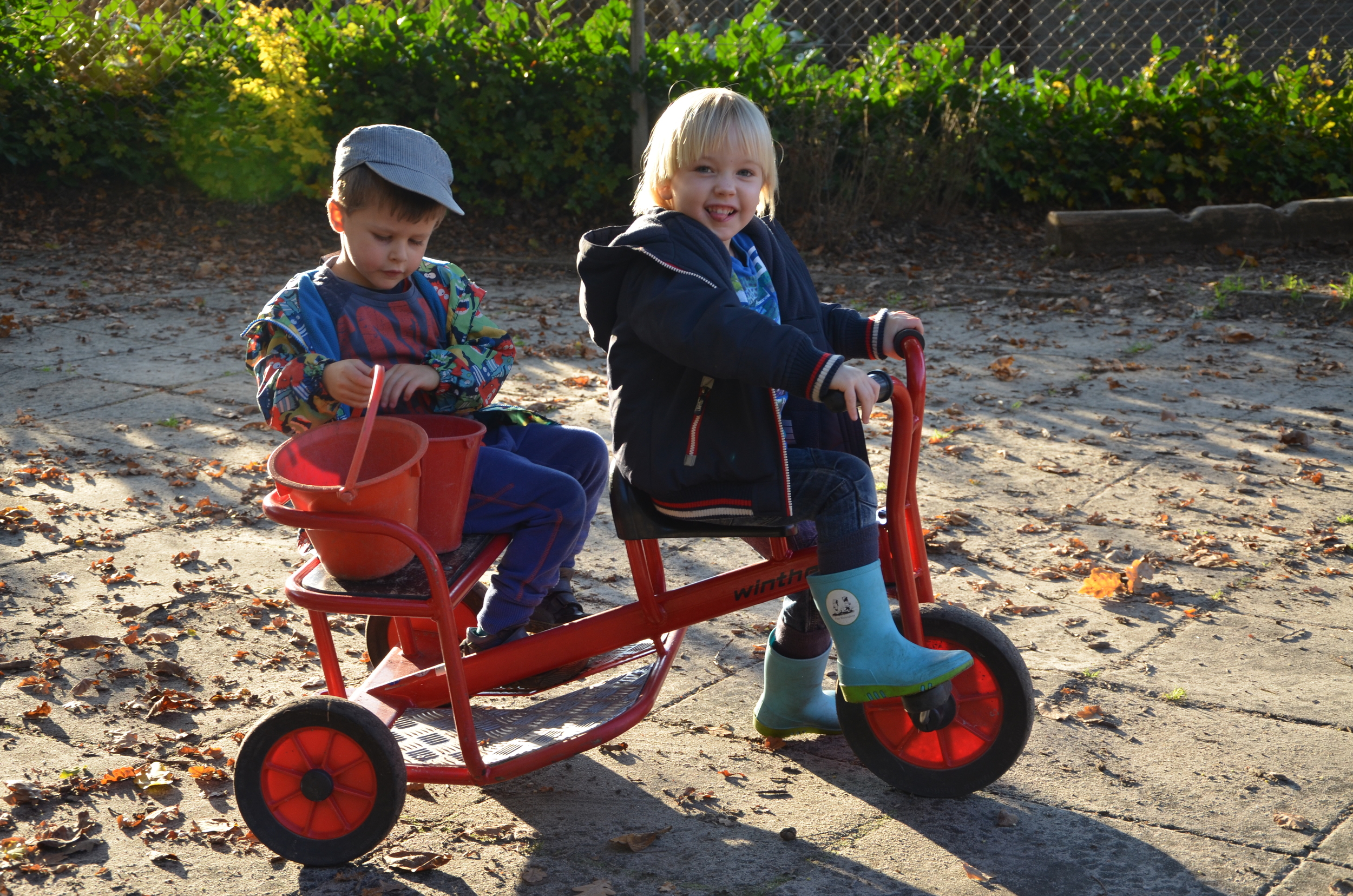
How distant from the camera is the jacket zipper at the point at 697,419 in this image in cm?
244

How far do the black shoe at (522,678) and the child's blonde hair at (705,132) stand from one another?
98 cm

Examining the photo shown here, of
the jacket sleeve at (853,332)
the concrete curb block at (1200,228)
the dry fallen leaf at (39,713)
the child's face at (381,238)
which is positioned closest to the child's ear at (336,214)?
the child's face at (381,238)

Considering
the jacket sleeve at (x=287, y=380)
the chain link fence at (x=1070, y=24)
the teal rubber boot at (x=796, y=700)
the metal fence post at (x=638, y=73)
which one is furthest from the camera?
the chain link fence at (x=1070, y=24)

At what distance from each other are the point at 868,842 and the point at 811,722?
436mm

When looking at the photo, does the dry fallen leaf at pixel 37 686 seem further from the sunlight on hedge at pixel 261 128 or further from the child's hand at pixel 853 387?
the sunlight on hedge at pixel 261 128

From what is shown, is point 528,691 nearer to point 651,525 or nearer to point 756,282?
point 651,525

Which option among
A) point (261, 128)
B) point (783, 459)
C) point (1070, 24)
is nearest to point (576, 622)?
point (783, 459)

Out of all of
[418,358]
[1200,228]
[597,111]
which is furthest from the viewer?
[597,111]

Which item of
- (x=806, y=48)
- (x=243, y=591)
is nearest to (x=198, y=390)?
(x=243, y=591)

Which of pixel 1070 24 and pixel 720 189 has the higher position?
pixel 1070 24

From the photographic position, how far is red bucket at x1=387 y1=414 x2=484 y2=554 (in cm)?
246

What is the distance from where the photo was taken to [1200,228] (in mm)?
8680

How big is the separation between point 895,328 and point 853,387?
51 centimetres

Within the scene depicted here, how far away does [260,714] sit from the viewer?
309 centimetres
